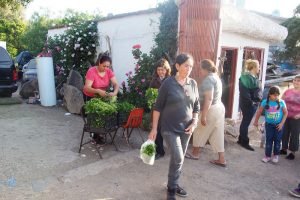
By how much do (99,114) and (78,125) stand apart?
262cm

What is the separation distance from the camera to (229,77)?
27.5 feet

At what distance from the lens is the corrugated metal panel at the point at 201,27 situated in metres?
6.09

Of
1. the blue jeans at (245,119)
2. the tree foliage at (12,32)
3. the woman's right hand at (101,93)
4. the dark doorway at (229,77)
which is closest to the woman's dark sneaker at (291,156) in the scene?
A: the blue jeans at (245,119)

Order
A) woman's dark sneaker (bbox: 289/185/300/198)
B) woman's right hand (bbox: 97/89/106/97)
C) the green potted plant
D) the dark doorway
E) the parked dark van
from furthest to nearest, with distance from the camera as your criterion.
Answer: the parked dark van, the dark doorway, woman's right hand (bbox: 97/89/106/97), the green potted plant, woman's dark sneaker (bbox: 289/185/300/198)

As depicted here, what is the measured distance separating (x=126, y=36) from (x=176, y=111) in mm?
6016

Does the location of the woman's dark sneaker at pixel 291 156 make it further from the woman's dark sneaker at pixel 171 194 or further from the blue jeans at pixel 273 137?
the woman's dark sneaker at pixel 171 194

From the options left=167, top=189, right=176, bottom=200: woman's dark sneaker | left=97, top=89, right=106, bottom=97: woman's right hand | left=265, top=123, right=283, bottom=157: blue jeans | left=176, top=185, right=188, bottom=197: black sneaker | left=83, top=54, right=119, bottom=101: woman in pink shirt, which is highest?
left=83, top=54, right=119, bottom=101: woman in pink shirt

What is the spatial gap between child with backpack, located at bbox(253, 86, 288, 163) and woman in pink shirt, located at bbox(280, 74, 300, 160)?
0.28 m

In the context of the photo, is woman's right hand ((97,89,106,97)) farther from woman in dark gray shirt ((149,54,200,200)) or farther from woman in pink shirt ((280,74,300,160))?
woman in pink shirt ((280,74,300,160))

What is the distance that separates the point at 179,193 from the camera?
403cm

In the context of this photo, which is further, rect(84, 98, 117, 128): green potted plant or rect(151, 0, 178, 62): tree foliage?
rect(151, 0, 178, 62): tree foliage

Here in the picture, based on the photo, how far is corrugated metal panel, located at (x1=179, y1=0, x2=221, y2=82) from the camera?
20.0 feet

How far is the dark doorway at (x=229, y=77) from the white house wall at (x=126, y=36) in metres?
2.13

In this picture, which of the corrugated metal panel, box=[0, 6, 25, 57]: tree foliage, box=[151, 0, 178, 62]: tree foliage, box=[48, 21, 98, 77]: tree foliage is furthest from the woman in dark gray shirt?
box=[0, 6, 25, 57]: tree foliage
